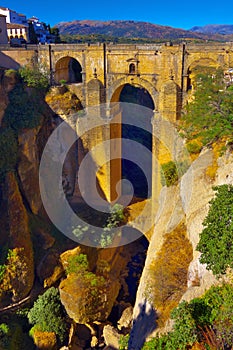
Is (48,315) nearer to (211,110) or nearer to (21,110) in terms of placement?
(21,110)

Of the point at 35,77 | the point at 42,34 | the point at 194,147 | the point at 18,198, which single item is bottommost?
the point at 18,198

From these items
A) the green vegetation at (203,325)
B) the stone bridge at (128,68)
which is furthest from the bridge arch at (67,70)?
the green vegetation at (203,325)

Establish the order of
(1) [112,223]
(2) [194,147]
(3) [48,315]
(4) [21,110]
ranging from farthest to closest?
(1) [112,223] → (4) [21,110] → (2) [194,147] → (3) [48,315]

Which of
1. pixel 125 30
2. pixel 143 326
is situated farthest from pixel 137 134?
pixel 125 30

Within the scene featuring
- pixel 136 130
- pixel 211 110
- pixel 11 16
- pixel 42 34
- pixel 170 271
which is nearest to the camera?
pixel 170 271

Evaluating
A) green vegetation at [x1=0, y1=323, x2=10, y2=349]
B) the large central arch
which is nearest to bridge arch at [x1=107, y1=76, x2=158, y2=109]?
the large central arch

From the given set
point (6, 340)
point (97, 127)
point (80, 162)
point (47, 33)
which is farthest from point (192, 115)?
point (47, 33)
